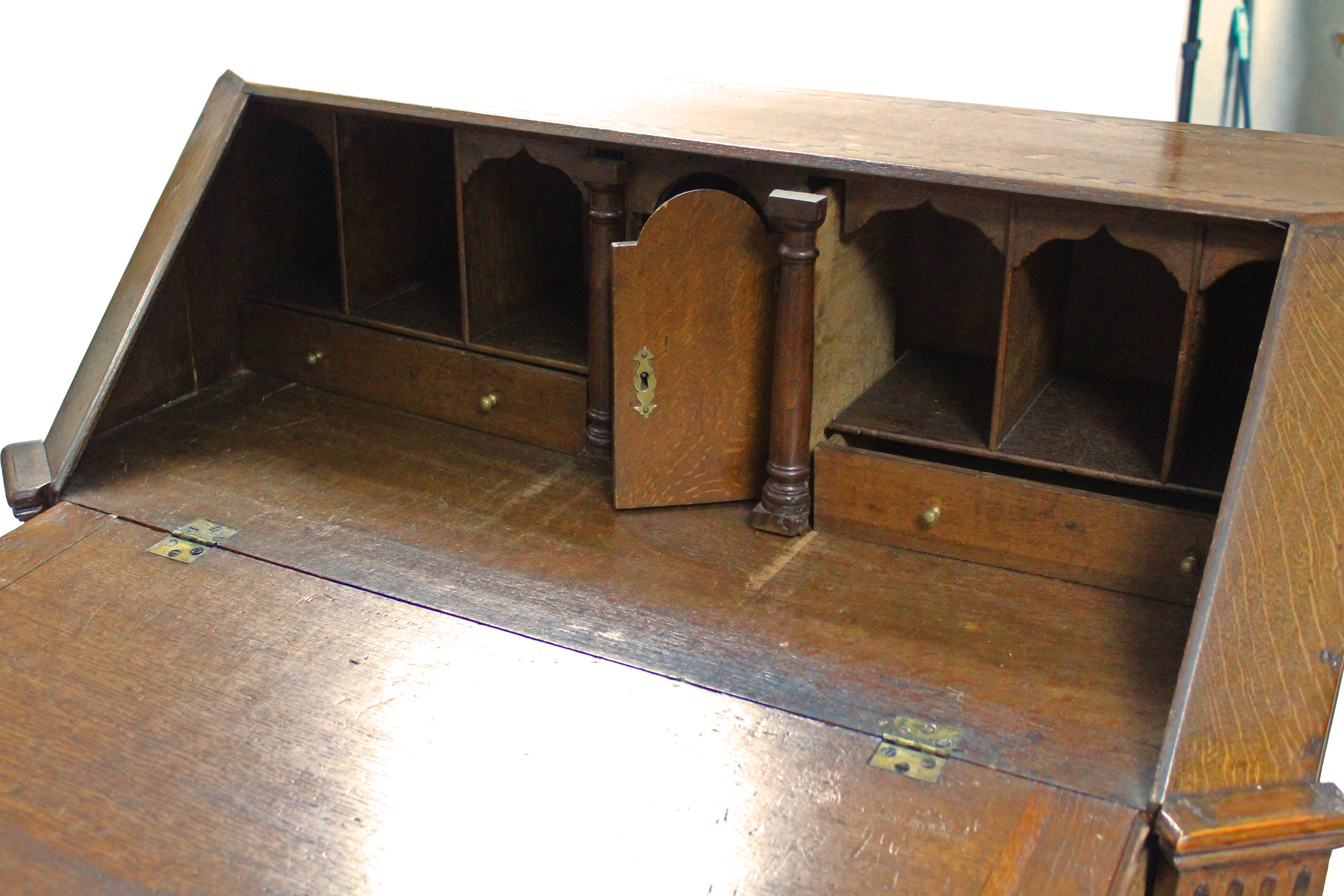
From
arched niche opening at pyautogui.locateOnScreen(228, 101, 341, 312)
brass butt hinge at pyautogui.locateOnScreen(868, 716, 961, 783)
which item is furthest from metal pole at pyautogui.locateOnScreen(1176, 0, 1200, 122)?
brass butt hinge at pyautogui.locateOnScreen(868, 716, 961, 783)

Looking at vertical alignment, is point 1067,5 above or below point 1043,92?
above

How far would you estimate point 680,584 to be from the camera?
1979 millimetres

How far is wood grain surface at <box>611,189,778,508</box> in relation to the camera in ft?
6.63

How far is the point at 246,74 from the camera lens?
244 cm

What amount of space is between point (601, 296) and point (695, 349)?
0.21 m

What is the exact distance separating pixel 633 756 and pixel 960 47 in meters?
2.41

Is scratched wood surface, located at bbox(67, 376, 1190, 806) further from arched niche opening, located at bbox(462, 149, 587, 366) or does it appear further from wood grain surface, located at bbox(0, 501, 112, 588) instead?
arched niche opening, located at bbox(462, 149, 587, 366)

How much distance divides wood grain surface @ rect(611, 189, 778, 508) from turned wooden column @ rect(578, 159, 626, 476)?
0.06 meters

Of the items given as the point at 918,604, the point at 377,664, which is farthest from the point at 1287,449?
the point at 377,664

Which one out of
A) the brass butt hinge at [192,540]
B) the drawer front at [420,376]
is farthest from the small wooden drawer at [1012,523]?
the brass butt hinge at [192,540]

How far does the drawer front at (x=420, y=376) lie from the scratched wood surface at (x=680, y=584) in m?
0.04

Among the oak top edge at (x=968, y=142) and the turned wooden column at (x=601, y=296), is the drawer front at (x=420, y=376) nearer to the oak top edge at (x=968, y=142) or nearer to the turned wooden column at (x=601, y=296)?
the turned wooden column at (x=601, y=296)

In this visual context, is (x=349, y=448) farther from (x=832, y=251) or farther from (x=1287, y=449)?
(x=1287, y=449)

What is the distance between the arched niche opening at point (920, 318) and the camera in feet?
6.88
